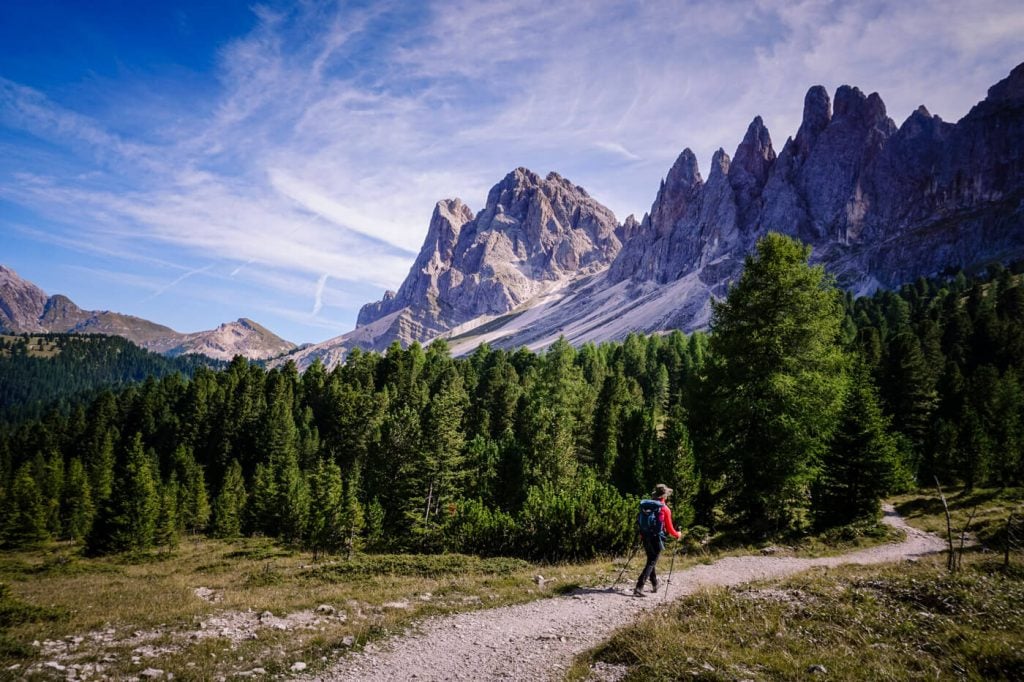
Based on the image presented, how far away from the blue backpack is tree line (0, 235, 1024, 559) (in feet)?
21.1

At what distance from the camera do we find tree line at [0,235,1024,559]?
65.9 feet

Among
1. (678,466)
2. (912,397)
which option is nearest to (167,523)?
(678,466)

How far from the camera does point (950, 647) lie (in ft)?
25.0

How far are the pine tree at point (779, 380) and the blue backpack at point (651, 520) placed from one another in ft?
29.2

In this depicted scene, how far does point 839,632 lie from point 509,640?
6.07m

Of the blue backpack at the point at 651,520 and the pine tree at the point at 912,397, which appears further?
the pine tree at the point at 912,397

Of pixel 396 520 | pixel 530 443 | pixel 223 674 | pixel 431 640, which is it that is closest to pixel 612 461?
pixel 530 443

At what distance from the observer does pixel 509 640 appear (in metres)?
10.3

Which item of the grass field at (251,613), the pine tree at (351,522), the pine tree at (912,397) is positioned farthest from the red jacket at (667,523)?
the pine tree at (912,397)

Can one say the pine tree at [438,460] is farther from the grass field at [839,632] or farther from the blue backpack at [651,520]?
the grass field at [839,632]

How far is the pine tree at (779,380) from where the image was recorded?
19438mm

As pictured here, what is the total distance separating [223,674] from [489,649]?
15.8ft

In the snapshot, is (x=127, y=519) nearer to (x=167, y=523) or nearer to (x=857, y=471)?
(x=167, y=523)

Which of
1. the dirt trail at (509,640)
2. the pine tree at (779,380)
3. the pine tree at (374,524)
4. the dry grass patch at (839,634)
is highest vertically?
the pine tree at (779,380)
